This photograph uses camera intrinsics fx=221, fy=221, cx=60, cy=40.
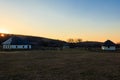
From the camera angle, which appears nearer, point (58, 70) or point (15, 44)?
point (58, 70)

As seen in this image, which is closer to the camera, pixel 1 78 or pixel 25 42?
pixel 1 78

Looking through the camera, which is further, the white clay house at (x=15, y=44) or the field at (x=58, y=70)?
the white clay house at (x=15, y=44)

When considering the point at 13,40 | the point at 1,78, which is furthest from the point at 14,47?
the point at 1,78

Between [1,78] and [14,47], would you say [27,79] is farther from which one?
[14,47]

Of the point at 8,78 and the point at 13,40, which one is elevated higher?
the point at 13,40

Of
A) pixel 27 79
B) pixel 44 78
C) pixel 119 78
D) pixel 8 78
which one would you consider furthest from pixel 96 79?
pixel 8 78

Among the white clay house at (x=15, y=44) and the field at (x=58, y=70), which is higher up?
the white clay house at (x=15, y=44)

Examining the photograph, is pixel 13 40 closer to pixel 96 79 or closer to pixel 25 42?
pixel 25 42

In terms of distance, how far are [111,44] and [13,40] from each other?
39.5m

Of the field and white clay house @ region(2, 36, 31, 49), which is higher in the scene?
white clay house @ region(2, 36, 31, 49)

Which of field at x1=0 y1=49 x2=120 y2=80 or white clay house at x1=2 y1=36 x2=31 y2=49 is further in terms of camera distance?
white clay house at x1=2 y1=36 x2=31 y2=49

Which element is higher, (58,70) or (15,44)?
(15,44)

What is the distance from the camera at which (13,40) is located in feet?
292

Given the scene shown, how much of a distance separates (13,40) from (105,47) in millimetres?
37339
